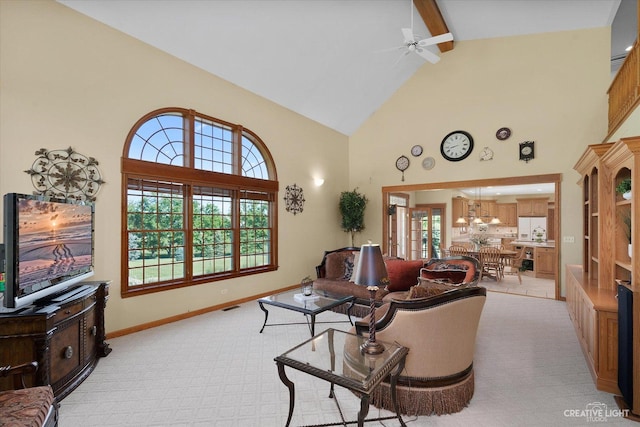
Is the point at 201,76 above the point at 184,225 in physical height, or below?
above

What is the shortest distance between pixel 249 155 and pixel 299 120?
1542 millimetres

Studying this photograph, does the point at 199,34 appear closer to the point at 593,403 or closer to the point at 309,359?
the point at 309,359

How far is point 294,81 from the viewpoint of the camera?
5.58 meters

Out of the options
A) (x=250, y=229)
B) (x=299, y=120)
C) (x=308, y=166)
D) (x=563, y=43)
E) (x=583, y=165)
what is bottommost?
(x=250, y=229)

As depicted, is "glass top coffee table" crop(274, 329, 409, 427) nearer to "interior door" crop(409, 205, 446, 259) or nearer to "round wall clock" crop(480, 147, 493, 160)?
"round wall clock" crop(480, 147, 493, 160)

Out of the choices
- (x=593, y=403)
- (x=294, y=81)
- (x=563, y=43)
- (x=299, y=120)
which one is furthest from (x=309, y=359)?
(x=563, y=43)

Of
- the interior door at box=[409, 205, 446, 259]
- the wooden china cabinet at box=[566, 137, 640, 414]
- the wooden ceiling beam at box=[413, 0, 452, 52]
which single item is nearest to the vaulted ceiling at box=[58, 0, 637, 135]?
the wooden ceiling beam at box=[413, 0, 452, 52]

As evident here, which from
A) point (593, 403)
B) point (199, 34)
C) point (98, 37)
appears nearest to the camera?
point (593, 403)

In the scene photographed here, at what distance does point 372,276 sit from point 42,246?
8.56 feet

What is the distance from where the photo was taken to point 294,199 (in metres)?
6.30

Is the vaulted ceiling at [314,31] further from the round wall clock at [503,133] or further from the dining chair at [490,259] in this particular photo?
the dining chair at [490,259]

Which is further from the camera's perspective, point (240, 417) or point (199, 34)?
point (199, 34)

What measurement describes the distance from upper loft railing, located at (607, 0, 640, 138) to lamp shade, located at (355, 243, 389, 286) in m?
3.38

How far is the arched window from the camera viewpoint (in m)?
4.05
